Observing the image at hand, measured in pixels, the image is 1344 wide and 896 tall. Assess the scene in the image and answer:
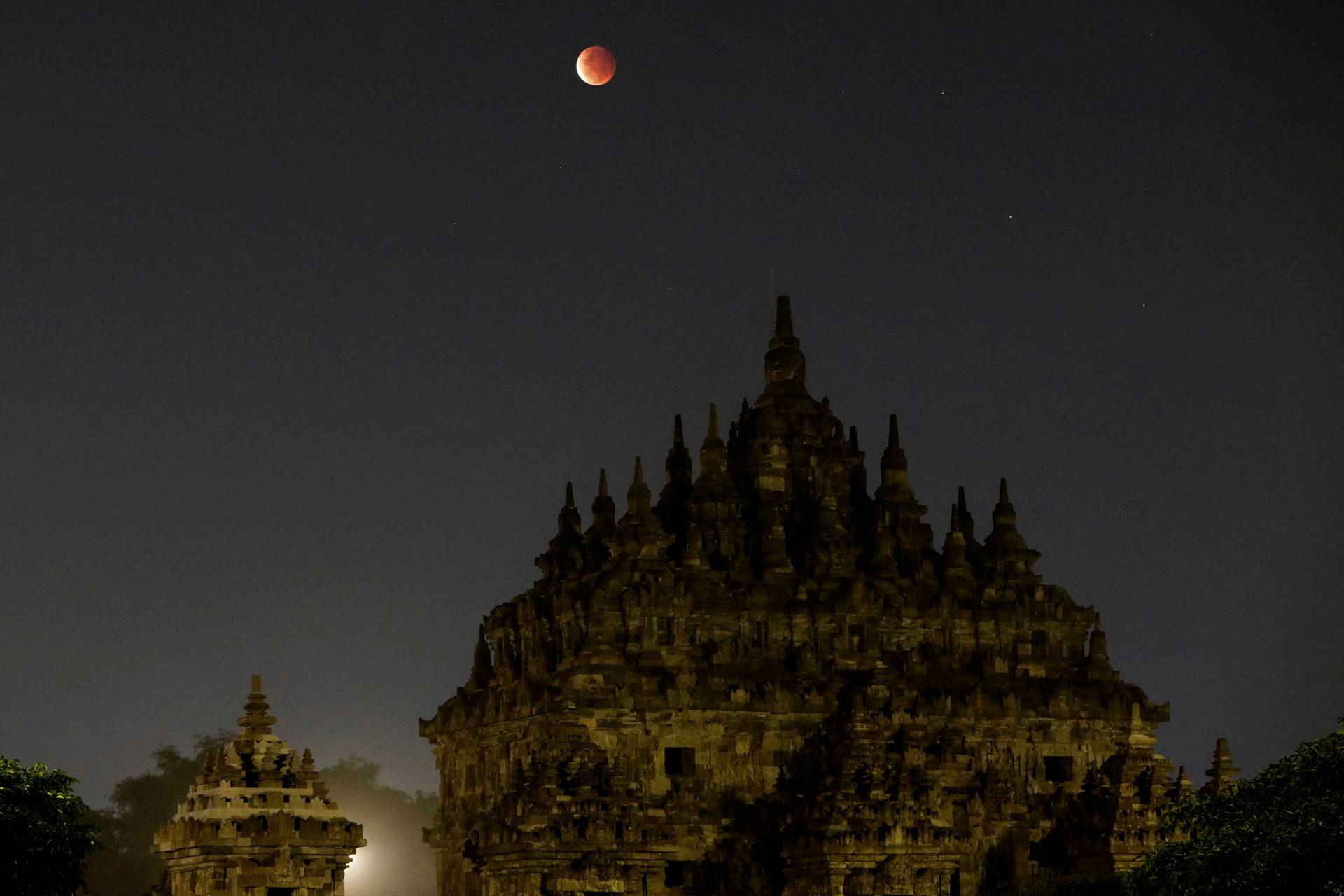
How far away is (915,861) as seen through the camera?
6431cm

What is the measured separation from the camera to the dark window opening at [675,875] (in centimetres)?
6550

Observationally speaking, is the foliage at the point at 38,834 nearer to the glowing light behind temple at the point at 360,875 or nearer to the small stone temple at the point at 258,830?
the small stone temple at the point at 258,830

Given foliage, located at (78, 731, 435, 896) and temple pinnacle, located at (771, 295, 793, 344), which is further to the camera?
foliage, located at (78, 731, 435, 896)

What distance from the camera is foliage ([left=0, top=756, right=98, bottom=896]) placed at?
53.9 meters

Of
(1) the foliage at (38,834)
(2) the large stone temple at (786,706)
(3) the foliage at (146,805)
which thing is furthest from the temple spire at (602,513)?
(3) the foliage at (146,805)

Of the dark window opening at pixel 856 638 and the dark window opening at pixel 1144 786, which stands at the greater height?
the dark window opening at pixel 856 638

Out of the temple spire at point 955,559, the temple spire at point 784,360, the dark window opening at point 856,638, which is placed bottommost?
the dark window opening at point 856,638

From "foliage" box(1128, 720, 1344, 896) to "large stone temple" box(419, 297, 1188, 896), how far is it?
39.4 ft

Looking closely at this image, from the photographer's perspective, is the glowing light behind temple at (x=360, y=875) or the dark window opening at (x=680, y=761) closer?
the dark window opening at (x=680, y=761)

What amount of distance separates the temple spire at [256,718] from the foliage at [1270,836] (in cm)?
1798

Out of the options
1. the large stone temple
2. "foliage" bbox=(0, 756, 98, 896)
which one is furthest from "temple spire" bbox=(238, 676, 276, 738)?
the large stone temple

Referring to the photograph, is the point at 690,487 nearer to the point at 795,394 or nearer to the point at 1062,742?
the point at 795,394

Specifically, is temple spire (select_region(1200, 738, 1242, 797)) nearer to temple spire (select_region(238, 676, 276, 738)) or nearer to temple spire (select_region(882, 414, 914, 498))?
temple spire (select_region(882, 414, 914, 498))

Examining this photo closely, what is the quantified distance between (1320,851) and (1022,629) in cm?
2295
